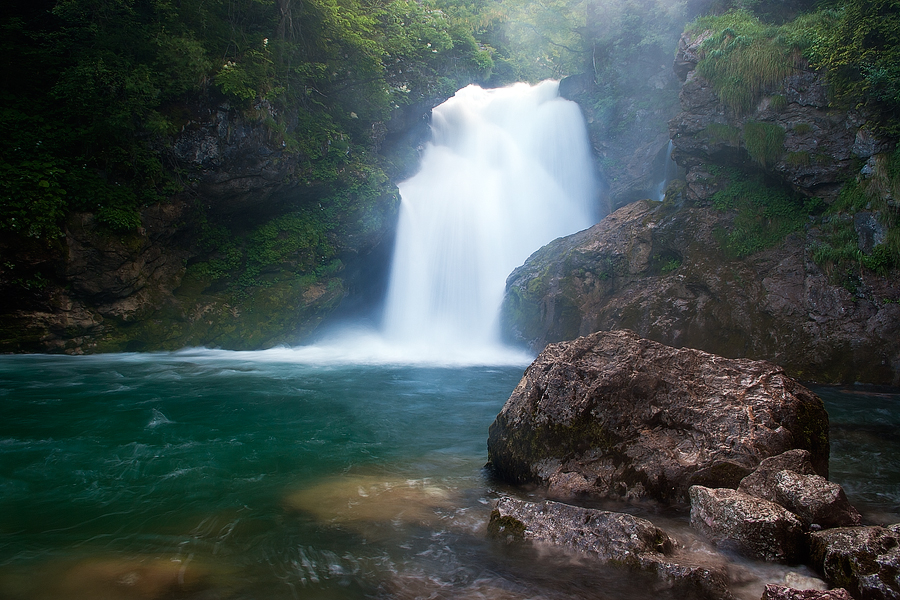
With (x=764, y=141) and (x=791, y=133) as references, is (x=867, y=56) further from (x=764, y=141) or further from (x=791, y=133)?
(x=764, y=141)

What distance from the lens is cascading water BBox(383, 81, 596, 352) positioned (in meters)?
19.3

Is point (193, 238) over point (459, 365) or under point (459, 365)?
over

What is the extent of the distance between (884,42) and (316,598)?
15598mm

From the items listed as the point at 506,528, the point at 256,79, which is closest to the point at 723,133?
the point at 256,79

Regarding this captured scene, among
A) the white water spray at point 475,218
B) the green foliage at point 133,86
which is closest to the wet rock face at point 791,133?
the white water spray at point 475,218

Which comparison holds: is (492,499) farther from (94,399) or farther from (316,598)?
(94,399)

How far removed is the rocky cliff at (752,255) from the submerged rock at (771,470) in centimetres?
927

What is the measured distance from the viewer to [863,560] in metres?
2.98

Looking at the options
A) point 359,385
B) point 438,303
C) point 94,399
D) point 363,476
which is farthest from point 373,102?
point 363,476

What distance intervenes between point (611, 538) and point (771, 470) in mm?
1561

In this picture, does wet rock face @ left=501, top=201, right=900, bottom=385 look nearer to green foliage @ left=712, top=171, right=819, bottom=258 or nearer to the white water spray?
green foliage @ left=712, top=171, right=819, bottom=258

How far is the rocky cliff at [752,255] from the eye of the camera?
11648mm

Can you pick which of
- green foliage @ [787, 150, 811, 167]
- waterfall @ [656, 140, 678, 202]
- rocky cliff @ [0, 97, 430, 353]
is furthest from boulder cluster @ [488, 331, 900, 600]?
waterfall @ [656, 140, 678, 202]

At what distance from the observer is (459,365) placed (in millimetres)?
14609
